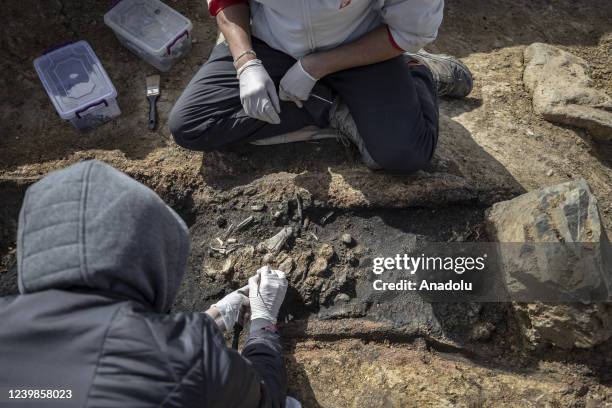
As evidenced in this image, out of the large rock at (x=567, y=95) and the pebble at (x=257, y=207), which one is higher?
the large rock at (x=567, y=95)

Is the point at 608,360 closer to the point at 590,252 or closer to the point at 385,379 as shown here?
the point at 590,252

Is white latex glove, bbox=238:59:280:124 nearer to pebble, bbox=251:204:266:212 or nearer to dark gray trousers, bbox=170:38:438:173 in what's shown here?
dark gray trousers, bbox=170:38:438:173

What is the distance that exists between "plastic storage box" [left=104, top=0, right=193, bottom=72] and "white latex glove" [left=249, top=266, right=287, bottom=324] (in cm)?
166

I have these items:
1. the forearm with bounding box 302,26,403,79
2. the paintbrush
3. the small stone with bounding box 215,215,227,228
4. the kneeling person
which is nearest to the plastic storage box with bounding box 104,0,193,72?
the paintbrush

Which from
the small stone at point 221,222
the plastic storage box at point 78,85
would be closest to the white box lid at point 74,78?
the plastic storage box at point 78,85

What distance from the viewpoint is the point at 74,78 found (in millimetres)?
2971

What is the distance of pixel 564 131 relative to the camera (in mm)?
2959

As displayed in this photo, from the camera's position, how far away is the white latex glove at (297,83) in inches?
96.7

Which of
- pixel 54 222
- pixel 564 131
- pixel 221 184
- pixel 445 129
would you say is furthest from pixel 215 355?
pixel 564 131

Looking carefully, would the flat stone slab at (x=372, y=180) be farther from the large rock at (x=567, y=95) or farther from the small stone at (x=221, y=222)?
the large rock at (x=567, y=95)

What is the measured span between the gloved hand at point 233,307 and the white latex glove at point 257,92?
2.83ft

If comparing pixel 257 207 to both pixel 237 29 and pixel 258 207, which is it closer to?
pixel 258 207

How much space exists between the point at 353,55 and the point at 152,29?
1437 mm

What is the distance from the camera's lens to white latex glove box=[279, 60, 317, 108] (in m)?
2.46
